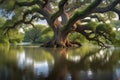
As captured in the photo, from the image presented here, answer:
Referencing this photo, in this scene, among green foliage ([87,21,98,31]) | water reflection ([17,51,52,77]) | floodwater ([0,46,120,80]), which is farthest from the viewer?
green foliage ([87,21,98,31])

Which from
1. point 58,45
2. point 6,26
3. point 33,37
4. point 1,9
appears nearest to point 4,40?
point 6,26

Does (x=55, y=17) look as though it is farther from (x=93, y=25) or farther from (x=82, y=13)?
(x=82, y=13)

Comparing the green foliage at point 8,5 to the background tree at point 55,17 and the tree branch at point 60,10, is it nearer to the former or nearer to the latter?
the background tree at point 55,17

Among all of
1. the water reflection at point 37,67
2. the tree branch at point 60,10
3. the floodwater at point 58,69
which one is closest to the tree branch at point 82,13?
the tree branch at point 60,10

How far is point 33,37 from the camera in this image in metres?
129

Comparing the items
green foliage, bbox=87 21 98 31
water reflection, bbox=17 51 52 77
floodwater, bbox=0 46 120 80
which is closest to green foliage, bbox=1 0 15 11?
green foliage, bbox=87 21 98 31

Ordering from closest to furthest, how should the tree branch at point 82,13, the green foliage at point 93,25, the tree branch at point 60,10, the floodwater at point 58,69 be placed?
the floodwater at point 58,69 → the tree branch at point 82,13 → the tree branch at point 60,10 → the green foliage at point 93,25

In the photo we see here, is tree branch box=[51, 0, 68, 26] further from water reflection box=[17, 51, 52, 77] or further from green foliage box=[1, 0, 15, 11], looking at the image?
water reflection box=[17, 51, 52, 77]

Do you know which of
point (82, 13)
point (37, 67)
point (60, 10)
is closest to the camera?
point (37, 67)

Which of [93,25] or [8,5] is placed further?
[93,25]

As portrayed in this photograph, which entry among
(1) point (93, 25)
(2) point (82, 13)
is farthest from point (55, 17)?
(2) point (82, 13)

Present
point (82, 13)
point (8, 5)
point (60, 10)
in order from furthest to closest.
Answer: point (8, 5) < point (60, 10) < point (82, 13)

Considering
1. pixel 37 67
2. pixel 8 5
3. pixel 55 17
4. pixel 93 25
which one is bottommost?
pixel 37 67

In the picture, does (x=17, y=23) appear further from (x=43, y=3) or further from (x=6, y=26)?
(x=43, y=3)
